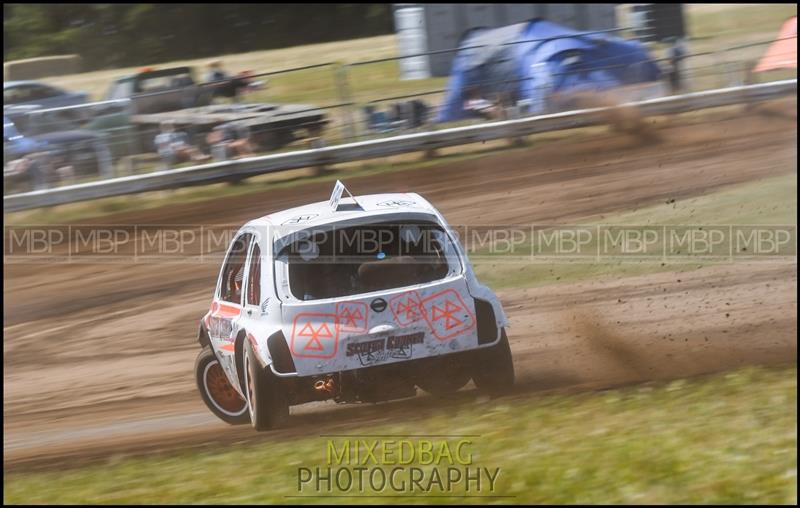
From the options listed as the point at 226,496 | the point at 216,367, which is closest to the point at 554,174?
the point at 216,367

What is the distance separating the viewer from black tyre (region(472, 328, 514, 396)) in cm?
566

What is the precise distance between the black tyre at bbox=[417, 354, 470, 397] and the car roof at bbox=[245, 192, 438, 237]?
0.98m

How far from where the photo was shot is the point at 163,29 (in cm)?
1119

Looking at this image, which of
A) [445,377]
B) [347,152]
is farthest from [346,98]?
[445,377]

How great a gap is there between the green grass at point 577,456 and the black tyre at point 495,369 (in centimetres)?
11

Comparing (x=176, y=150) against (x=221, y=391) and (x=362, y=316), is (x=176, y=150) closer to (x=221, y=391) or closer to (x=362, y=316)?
(x=221, y=391)

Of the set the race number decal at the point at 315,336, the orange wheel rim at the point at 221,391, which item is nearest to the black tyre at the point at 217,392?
the orange wheel rim at the point at 221,391

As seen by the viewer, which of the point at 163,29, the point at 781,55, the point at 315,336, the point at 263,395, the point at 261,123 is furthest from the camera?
the point at 163,29

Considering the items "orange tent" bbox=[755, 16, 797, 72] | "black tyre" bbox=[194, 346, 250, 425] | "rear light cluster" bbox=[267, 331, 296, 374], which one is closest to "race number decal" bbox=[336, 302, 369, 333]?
"rear light cluster" bbox=[267, 331, 296, 374]

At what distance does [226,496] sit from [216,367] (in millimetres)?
1346

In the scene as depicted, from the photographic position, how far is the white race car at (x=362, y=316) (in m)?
5.38

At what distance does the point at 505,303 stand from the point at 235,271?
78.1 inches

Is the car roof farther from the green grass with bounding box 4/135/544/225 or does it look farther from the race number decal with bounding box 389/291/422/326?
the green grass with bounding box 4/135/544/225

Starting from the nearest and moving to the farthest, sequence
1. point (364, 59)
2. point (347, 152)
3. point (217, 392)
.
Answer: point (217, 392) < point (347, 152) < point (364, 59)
